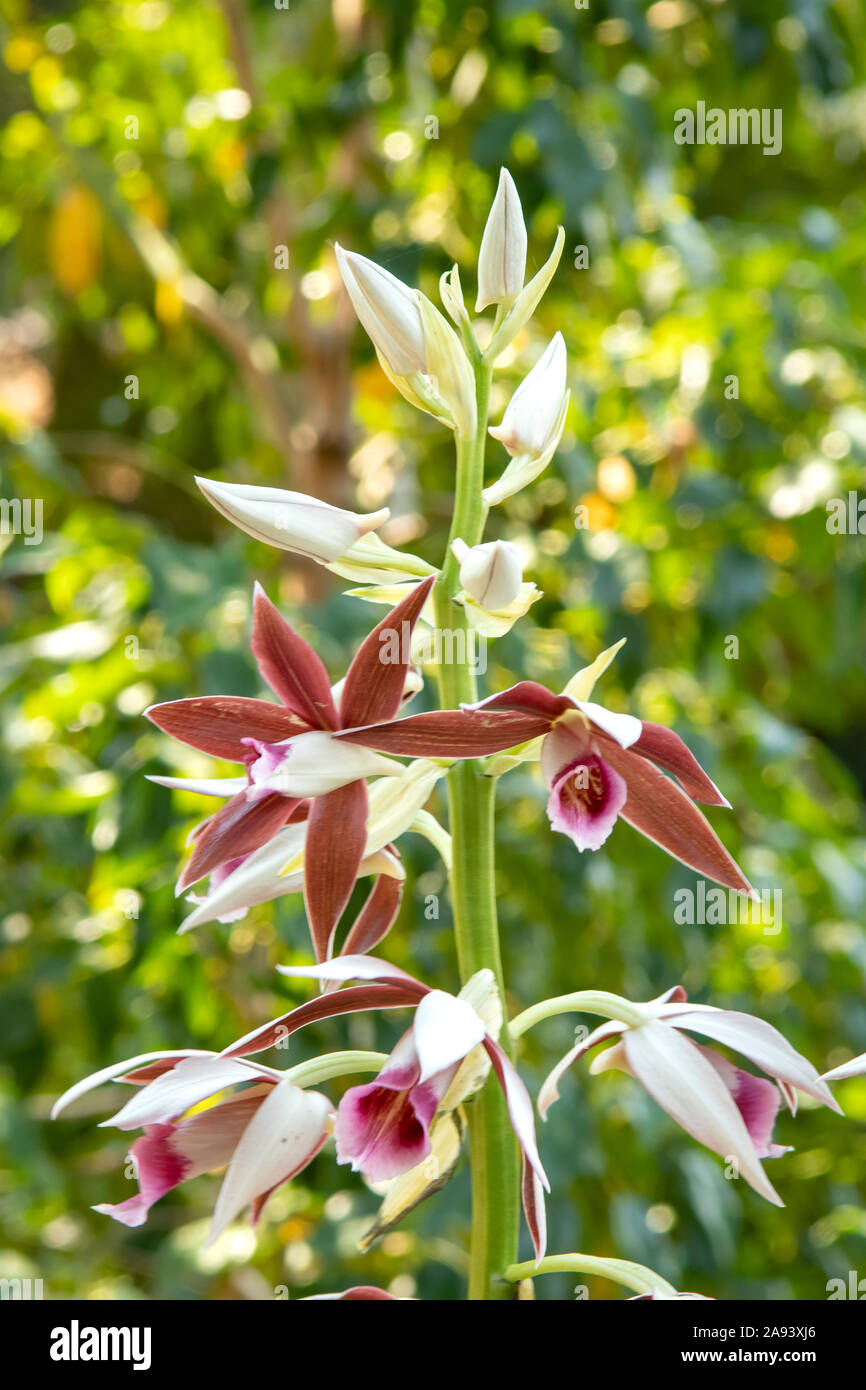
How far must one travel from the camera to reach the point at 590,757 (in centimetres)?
31

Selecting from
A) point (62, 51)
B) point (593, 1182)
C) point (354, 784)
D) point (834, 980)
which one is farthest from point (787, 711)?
point (354, 784)

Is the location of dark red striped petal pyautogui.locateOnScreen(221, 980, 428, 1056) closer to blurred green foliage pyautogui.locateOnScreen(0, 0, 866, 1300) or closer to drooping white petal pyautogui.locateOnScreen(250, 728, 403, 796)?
drooping white petal pyautogui.locateOnScreen(250, 728, 403, 796)

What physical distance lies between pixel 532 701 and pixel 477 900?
7cm

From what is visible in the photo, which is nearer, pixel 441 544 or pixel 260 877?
pixel 260 877

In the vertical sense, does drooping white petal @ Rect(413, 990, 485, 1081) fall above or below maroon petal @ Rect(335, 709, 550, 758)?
below

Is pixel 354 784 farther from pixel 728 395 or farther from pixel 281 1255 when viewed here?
pixel 281 1255

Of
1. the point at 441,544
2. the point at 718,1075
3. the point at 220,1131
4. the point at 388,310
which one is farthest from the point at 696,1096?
the point at 441,544

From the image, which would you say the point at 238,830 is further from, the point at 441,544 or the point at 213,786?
the point at 441,544

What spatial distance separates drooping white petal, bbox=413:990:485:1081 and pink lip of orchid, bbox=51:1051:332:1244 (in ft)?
0.13

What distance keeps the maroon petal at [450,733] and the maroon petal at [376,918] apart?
80mm

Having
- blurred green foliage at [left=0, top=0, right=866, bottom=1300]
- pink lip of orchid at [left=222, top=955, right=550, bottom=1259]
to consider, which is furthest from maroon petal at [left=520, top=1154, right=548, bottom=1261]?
blurred green foliage at [left=0, top=0, right=866, bottom=1300]

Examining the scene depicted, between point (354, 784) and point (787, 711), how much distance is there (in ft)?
5.40

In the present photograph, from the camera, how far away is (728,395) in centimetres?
114

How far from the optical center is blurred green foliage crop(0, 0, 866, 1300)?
0.99 metres
